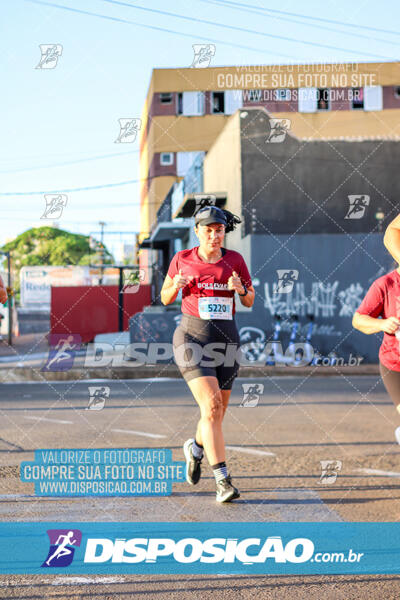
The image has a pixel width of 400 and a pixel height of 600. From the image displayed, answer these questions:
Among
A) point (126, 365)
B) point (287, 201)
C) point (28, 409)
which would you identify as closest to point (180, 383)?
point (126, 365)

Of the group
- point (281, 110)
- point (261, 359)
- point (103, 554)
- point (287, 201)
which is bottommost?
point (261, 359)

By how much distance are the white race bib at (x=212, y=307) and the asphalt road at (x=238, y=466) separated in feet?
4.60

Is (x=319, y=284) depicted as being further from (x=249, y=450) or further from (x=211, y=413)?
(x=211, y=413)

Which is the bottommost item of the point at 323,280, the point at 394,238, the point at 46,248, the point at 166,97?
the point at 323,280

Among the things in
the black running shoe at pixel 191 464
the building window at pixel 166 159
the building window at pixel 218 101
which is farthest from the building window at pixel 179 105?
the black running shoe at pixel 191 464

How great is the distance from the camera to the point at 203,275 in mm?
4973

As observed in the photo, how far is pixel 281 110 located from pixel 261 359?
22660 millimetres

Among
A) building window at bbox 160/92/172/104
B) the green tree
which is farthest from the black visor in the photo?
the green tree

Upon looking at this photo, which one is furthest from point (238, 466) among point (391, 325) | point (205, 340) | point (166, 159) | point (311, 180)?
point (166, 159)

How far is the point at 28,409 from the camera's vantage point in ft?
35.9

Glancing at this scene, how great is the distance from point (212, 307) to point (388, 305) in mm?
1205

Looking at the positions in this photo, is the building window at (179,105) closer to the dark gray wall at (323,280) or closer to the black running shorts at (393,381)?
the dark gray wall at (323,280)

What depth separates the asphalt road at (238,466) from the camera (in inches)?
147

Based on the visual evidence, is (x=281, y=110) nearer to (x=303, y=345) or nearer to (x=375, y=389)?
(x=303, y=345)
